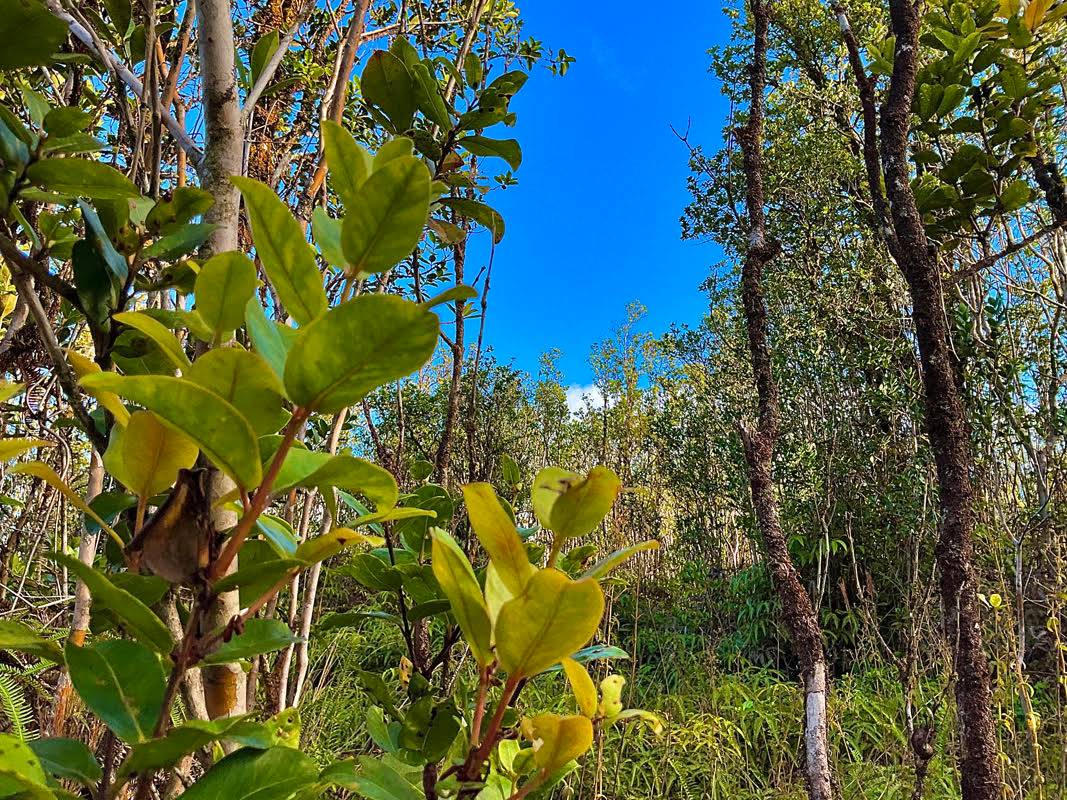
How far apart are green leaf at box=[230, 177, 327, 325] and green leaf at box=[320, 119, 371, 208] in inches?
2.1

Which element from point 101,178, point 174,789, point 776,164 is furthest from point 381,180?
point 776,164

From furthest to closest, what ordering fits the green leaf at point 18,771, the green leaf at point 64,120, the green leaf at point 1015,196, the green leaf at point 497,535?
1. the green leaf at point 1015,196
2. the green leaf at point 64,120
3. the green leaf at point 497,535
4. the green leaf at point 18,771

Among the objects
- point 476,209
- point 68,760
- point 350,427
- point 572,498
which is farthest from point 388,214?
point 350,427

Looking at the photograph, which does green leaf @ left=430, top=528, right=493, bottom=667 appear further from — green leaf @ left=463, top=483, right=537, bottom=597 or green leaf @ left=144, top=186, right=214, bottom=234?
green leaf @ left=144, top=186, right=214, bottom=234

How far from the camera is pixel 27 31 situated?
37 cm

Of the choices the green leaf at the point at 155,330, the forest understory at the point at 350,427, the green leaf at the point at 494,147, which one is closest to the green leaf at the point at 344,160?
the forest understory at the point at 350,427

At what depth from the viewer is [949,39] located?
1109 mm

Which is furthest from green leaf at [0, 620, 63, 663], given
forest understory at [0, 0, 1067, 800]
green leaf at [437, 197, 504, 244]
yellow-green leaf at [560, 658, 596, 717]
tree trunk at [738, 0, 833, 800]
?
tree trunk at [738, 0, 833, 800]

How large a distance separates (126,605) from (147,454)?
0.24 feet

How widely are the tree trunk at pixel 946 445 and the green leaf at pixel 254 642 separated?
82 centimetres

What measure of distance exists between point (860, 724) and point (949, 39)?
263cm

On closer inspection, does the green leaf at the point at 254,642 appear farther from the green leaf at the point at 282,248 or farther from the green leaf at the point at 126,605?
the green leaf at the point at 282,248

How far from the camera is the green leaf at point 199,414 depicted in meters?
0.21

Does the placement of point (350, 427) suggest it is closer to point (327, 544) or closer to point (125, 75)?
point (125, 75)
